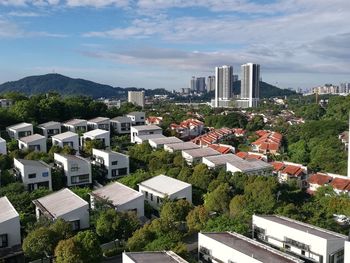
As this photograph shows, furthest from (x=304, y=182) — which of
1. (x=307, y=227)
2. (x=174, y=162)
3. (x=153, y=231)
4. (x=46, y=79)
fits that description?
(x=46, y=79)

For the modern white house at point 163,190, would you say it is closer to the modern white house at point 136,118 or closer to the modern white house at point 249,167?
the modern white house at point 249,167

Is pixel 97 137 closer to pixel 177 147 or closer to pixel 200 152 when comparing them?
pixel 177 147

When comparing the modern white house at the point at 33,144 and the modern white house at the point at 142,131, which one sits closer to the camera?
the modern white house at the point at 33,144

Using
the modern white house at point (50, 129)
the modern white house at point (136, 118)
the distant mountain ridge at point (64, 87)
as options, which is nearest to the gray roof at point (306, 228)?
the modern white house at point (50, 129)

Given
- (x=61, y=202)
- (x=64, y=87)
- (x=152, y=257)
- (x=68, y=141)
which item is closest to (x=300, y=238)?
(x=152, y=257)

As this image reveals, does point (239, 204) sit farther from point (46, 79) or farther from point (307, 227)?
point (46, 79)

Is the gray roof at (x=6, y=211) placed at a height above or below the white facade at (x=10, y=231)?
above
